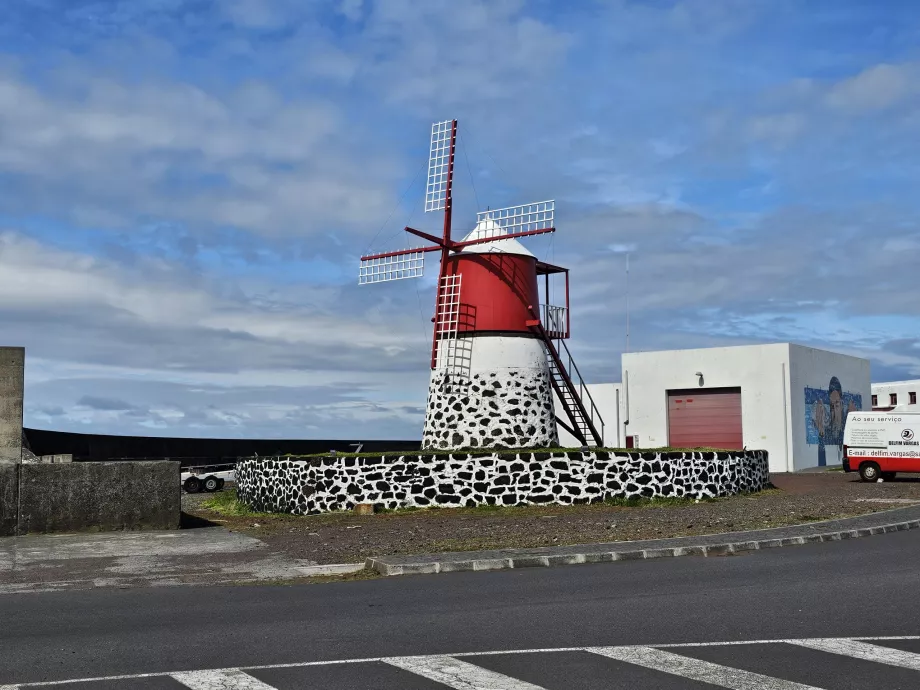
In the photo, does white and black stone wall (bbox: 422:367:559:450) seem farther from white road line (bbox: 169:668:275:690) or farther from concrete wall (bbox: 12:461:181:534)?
white road line (bbox: 169:668:275:690)

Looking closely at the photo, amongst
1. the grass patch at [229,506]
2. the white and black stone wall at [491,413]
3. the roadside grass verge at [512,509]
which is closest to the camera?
the roadside grass verge at [512,509]

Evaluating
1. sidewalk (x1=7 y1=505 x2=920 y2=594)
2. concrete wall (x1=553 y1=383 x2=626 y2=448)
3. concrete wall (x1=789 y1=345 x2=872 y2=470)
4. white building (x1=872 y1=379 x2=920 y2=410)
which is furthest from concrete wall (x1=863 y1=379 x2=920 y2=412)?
sidewalk (x1=7 y1=505 x2=920 y2=594)

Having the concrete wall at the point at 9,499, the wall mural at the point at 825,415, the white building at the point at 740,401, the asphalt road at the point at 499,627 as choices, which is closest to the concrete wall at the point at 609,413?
the white building at the point at 740,401

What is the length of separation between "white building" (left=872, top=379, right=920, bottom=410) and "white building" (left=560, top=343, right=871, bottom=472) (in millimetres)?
24458

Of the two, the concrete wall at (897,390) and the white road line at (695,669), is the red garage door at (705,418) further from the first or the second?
the white road line at (695,669)

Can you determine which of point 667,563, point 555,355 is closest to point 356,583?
point 667,563

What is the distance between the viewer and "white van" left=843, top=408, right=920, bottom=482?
33.6 m

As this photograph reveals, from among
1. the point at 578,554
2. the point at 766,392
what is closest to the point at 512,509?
the point at 578,554

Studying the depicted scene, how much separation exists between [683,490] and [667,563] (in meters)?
13.1

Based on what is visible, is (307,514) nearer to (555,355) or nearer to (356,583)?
(555,355)

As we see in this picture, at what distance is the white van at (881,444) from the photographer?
110 ft

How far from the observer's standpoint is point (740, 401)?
46812 millimetres

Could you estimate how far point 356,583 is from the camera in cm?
1257

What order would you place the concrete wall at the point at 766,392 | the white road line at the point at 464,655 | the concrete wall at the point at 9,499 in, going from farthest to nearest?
the concrete wall at the point at 766,392 → the concrete wall at the point at 9,499 → the white road line at the point at 464,655
